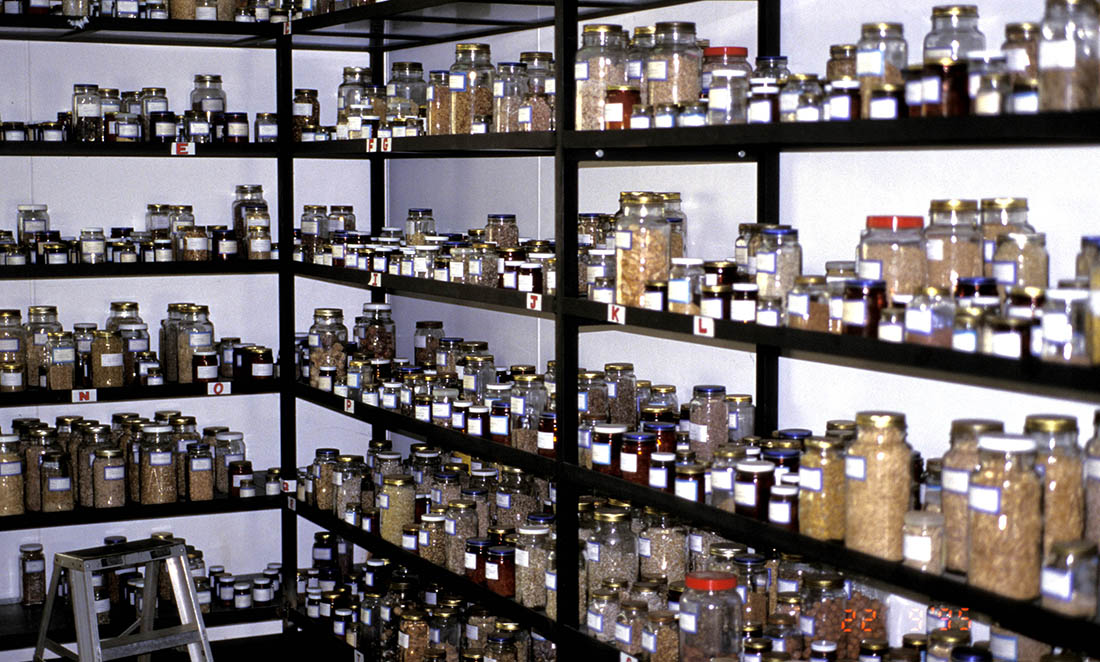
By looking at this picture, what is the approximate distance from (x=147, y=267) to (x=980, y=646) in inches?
130

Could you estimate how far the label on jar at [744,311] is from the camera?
2479 millimetres

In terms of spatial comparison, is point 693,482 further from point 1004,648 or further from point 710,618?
point 1004,648

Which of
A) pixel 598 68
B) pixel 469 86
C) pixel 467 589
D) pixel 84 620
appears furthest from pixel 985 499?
pixel 84 620

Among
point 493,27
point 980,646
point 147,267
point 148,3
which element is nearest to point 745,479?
point 980,646

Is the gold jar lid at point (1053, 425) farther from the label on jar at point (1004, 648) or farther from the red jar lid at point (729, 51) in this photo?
the red jar lid at point (729, 51)

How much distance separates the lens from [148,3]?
14.9 feet

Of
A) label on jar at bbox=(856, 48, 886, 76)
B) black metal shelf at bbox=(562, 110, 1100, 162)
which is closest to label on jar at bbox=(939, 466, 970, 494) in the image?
black metal shelf at bbox=(562, 110, 1100, 162)

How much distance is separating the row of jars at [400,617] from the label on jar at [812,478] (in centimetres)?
111

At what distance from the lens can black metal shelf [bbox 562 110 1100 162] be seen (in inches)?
71.1

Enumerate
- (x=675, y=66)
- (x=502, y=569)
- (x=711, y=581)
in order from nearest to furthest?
(x=711, y=581)
(x=675, y=66)
(x=502, y=569)

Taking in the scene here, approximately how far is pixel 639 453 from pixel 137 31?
2.76 metres

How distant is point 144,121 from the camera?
15.2 ft

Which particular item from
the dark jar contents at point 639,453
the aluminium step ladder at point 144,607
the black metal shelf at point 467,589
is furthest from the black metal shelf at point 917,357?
the aluminium step ladder at point 144,607

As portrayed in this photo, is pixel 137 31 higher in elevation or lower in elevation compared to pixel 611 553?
higher
